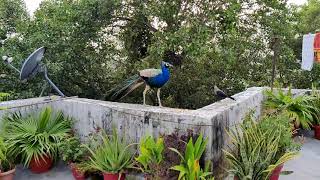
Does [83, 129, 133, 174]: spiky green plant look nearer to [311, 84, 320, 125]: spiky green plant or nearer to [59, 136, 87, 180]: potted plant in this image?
[59, 136, 87, 180]: potted plant

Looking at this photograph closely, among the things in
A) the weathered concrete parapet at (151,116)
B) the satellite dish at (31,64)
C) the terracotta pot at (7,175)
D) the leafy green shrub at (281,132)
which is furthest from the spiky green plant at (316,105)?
the terracotta pot at (7,175)

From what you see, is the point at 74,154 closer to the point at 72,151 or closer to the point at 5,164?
the point at 72,151

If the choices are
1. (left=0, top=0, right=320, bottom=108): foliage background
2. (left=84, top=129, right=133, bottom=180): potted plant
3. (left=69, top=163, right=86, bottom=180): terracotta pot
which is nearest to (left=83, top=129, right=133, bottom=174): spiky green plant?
(left=84, top=129, right=133, bottom=180): potted plant

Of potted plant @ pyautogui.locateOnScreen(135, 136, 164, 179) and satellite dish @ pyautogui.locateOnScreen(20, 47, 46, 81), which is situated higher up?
satellite dish @ pyautogui.locateOnScreen(20, 47, 46, 81)

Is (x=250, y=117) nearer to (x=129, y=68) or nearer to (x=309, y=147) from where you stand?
(x=309, y=147)

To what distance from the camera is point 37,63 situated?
180 inches

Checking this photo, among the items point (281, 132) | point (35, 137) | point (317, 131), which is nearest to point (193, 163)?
point (281, 132)

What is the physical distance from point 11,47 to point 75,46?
4.03 ft

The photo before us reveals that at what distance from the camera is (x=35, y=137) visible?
162 inches

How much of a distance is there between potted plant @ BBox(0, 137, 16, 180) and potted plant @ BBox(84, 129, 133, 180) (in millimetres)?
934

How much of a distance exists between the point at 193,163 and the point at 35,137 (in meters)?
2.25

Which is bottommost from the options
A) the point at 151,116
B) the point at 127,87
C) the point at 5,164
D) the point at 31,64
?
the point at 5,164

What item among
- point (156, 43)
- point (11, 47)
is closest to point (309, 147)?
point (156, 43)

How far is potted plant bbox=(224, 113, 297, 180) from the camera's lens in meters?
3.12
